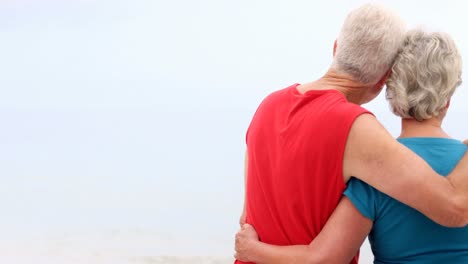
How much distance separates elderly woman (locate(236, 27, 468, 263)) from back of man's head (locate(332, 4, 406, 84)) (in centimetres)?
4

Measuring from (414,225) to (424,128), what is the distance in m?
0.30

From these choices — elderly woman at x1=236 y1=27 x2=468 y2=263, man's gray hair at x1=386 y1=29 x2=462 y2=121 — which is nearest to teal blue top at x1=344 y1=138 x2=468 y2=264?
elderly woman at x1=236 y1=27 x2=468 y2=263

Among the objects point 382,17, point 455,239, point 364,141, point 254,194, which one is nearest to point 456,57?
point 382,17

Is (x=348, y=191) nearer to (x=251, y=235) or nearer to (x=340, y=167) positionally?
(x=340, y=167)

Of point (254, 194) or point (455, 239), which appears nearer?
point (455, 239)

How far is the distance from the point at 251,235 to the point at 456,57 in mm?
871

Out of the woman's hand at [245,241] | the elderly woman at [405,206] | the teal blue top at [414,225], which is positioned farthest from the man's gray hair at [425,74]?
the woman's hand at [245,241]

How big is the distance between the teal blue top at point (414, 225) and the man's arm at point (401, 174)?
6 cm

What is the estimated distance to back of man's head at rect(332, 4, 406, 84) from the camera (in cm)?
223

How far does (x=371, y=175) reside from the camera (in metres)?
2.15

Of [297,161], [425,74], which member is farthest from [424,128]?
[297,161]

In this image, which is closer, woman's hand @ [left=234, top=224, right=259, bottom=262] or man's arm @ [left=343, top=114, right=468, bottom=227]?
man's arm @ [left=343, top=114, right=468, bottom=227]

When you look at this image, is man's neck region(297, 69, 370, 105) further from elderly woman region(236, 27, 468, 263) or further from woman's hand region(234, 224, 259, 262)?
woman's hand region(234, 224, 259, 262)

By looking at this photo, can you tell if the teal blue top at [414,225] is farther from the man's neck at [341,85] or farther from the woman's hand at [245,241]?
the woman's hand at [245,241]
